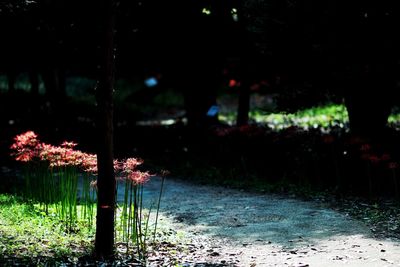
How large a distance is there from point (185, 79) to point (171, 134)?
2.13m

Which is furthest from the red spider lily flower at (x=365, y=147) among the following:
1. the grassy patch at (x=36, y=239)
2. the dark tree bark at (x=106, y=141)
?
the dark tree bark at (x=106, y=141)

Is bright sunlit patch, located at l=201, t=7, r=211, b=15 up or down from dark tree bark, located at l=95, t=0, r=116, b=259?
up

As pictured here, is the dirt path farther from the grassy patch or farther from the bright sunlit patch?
the bright sunlit patch

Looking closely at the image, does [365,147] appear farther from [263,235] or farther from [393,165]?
[263,235]

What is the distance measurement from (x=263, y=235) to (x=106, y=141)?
2.70 meters

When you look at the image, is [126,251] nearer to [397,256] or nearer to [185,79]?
[397,256]

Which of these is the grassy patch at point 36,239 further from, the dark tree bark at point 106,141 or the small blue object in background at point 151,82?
the small blue object in background at point 151,82

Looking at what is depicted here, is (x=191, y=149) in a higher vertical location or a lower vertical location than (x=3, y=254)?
higher

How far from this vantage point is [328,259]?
288 inches

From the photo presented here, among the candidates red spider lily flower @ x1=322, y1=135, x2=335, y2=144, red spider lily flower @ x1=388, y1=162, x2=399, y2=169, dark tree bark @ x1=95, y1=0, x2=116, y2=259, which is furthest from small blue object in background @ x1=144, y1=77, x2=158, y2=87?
dark tree bark @ x1=95, y1=0, x2=116, y2=259

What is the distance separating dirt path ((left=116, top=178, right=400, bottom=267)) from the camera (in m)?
7.36

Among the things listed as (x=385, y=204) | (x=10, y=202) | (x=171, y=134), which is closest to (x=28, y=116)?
(x=171, y=134)

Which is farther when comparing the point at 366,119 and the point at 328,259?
the point at 366,119

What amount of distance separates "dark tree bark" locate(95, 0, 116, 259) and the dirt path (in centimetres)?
64
